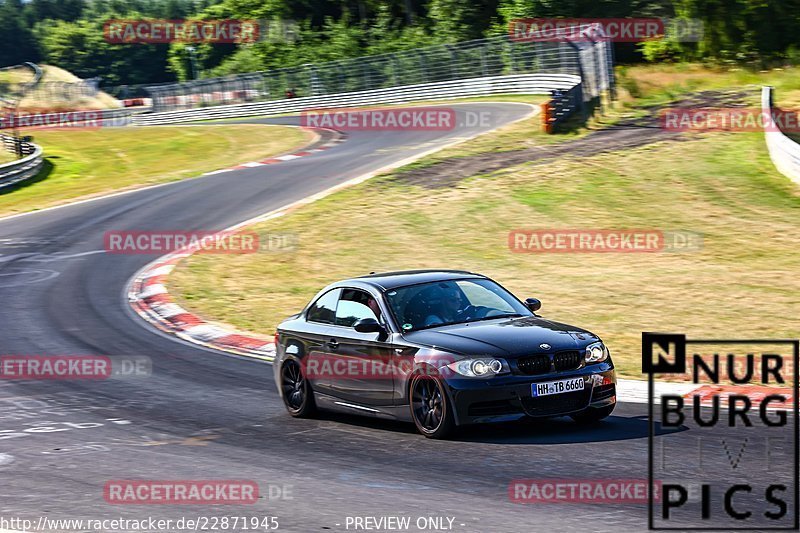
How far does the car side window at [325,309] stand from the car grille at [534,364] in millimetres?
2411

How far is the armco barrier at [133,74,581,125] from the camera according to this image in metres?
47.9

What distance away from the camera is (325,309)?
35.5 ft

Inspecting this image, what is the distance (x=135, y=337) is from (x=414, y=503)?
10.1m

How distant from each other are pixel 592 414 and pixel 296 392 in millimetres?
3098

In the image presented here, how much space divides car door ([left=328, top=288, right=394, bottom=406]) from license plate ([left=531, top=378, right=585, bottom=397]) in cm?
139

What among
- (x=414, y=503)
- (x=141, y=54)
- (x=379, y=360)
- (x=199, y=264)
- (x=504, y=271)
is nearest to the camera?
(x=414, y=503)

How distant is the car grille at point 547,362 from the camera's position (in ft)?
29.3

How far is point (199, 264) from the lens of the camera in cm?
2317

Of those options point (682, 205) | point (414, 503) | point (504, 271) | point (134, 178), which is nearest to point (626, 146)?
point (682, 205)

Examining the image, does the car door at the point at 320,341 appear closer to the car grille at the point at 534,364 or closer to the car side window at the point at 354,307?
the car side window at the point at 354,307

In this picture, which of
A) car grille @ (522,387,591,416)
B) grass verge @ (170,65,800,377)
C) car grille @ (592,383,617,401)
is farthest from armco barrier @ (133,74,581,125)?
car grille @ (522,387,591,416)

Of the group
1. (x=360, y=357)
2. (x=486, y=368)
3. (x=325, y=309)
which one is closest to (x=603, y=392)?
(x=486, y=368)

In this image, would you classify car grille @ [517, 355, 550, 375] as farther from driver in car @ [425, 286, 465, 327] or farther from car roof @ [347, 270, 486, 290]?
car roof @ [347, 270, 486, 290]

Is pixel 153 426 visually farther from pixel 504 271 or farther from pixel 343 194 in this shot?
pixel 343 194
